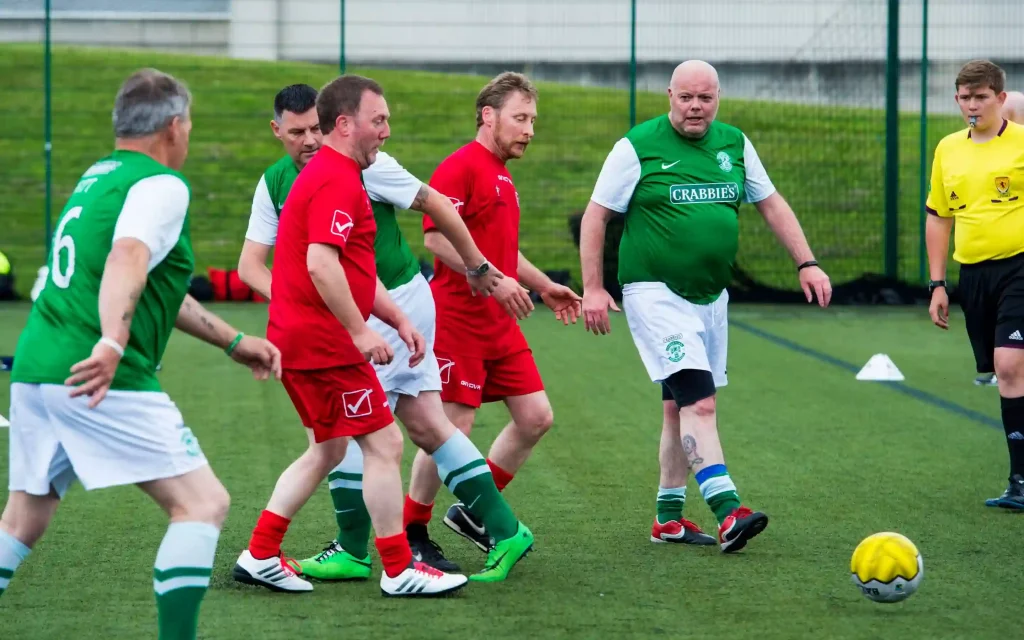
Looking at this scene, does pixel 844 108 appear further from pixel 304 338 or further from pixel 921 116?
pixel 304 338

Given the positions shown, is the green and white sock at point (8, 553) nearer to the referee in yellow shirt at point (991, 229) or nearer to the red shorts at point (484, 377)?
the red shorts at point (484, 377)

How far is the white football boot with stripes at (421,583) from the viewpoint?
5.28 meters

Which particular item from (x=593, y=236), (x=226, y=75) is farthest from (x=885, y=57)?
(x=593, y=236)

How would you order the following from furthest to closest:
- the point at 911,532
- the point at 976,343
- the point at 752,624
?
the point at 976,343, the point at 911,532, the point at 752,624

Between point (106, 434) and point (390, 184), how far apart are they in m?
1.68

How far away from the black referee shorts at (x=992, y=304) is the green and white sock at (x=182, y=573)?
13.8ft

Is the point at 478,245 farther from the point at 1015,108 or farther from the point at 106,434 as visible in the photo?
the point at 1015,108

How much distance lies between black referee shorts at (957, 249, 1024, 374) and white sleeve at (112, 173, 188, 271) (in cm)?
429

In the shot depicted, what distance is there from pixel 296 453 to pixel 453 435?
2.76m

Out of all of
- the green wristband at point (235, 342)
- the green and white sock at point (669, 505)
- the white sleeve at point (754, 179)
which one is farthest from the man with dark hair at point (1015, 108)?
the green wristband at point (235, 342)

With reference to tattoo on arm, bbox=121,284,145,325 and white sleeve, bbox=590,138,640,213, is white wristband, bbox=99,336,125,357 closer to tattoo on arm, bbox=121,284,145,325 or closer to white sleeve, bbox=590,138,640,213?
tattoo on arm, bbox=121,284,145,325

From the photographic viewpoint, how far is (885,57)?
18.3 metres

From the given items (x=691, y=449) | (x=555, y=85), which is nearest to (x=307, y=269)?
(x=691, y=449)

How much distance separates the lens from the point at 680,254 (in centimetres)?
625
